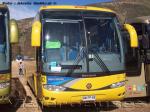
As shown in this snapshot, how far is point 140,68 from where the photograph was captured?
15.5 metres

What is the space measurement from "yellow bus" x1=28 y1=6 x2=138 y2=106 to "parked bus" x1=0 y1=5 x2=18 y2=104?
60 cm

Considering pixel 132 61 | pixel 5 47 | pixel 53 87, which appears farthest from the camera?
pixel 132 61

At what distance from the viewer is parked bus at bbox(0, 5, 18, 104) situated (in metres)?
12.1

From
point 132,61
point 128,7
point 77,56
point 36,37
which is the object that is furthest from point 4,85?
point 128,7

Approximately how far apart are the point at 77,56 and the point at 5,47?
2.02 meters

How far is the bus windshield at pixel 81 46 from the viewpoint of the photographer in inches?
489

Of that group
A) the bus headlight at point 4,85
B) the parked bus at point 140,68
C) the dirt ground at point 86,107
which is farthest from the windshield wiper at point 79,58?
the parked bus at point 140,68

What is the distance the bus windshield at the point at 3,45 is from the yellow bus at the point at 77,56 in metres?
0.83

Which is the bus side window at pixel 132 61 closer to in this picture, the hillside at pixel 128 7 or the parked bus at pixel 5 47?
the parked bus at pixel 5 47

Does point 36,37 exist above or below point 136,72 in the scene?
above

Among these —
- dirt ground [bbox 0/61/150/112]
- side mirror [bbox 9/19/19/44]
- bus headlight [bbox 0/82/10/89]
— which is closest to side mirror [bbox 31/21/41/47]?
side mirror [bbox 9/19/19/44]

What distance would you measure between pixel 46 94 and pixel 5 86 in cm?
113

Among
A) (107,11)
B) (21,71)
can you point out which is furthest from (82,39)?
(21,71)

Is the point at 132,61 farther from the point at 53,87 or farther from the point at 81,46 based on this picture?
the point at 53,87
